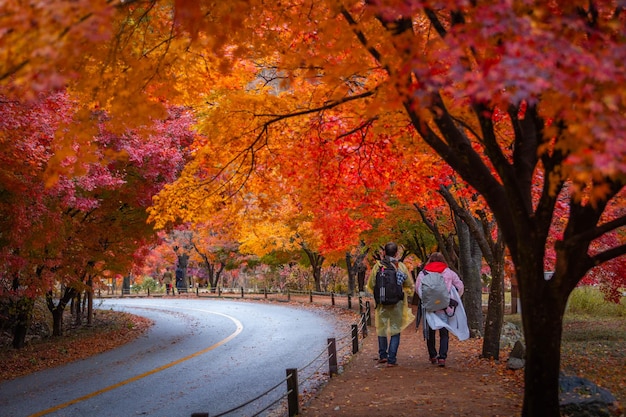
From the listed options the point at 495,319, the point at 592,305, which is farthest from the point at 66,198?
the point at 592,305

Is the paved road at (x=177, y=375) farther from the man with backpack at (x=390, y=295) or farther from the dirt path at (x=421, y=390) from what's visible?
the man with backpack at (x=390, y=295)

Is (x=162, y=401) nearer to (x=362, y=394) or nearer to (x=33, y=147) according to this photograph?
(x=362, y=394)

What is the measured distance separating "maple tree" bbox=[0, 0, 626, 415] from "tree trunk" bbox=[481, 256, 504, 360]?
253 centimetres

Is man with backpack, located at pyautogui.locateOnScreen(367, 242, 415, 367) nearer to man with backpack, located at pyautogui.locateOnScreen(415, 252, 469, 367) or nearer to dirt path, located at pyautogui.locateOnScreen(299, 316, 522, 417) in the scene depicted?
man with backpack, located at pyautogui.locateOnScreen(415, 252, 469, 367)

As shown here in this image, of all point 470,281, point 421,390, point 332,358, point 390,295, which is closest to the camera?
point 421,390

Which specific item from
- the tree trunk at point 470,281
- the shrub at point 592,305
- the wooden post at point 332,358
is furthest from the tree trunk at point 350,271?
the wooden post at point 332,358

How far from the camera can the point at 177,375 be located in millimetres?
10305

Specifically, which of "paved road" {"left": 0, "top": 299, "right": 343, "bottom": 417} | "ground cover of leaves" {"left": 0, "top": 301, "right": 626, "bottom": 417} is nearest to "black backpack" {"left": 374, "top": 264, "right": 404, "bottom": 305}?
"ground cover of leaves" {"left": 0, "top": 301, "right": 626, "bottom": 417}

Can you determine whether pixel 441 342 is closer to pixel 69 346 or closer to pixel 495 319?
pixel 495 319

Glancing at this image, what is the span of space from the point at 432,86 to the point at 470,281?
1093 centimetres

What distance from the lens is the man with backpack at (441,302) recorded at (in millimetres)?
8250

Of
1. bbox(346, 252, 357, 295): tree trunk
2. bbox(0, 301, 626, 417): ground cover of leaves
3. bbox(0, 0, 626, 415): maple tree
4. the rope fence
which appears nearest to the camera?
bbox(0, 0, 626, 415): maple tree

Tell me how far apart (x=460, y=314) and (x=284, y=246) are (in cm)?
2092

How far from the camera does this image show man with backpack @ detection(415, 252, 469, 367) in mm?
8250
